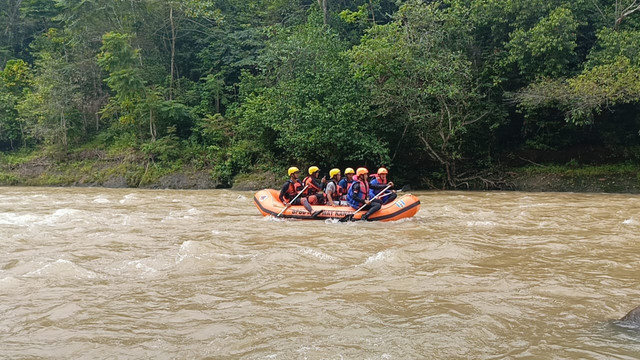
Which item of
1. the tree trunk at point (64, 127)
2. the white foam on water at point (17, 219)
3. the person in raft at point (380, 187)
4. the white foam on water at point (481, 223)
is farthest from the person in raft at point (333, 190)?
the tree trunk at point (64, 127)

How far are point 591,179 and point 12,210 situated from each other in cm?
1779

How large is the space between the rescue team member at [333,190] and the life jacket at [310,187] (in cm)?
20

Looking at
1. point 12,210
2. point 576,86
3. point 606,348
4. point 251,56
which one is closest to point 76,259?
point 606,348

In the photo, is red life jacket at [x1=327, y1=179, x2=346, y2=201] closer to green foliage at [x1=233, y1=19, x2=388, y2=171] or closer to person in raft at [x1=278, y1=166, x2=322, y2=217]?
person in raft at [x1=278, y1=166, x2=322, y2=217]

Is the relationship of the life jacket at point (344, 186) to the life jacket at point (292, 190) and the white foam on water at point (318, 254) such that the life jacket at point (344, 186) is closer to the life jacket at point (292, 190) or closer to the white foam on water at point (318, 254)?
the life jacket at point (292, 190)

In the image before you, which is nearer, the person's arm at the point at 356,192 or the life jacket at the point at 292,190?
the person's arm at the point at 356,192

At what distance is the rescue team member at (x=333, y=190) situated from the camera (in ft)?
37.8

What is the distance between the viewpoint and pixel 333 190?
461 inches

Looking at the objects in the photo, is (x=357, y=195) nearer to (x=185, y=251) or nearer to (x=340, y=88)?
(x=185, y=251)

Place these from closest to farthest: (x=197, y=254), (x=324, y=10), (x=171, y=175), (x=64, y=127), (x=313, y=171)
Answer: (x=197, y=254) → (x=313, y=171) → (x=171, y=175) → (x=324, y=10) → (x=64, y=127)

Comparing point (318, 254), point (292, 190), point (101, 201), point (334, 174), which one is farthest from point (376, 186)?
point (101, 201)

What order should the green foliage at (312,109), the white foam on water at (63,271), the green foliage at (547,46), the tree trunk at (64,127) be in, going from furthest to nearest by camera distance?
1. the tree trunk at (64,127)
2. the green foliage at (312,109)
3. the green foliage at (547,46)
4. the white foam on water at (63,271)

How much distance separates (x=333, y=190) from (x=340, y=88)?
27.9 feet

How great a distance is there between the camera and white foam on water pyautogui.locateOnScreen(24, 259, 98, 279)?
5945 mm
